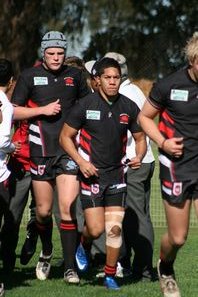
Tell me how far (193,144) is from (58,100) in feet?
6.95

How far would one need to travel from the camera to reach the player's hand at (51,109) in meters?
9.45

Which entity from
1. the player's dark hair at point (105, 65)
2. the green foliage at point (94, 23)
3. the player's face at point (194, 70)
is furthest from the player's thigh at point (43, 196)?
the green foliage at point (94, 23)

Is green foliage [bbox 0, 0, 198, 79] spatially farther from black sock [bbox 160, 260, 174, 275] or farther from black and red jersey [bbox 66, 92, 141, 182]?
black sock [bbox 160, 260, 174, 275]

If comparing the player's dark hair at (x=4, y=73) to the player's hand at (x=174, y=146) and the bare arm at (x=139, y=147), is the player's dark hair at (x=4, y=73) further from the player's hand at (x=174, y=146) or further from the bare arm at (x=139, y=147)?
the player's hand at (x=174, y=146)

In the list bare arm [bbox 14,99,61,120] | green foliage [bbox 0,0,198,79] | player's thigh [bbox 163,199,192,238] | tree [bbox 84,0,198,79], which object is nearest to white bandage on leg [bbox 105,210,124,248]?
player's thigh [bbox 163,199,192,238]

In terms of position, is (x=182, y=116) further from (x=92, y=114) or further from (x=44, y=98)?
(x=44, y=98)

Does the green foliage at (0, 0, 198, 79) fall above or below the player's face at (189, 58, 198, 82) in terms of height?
below

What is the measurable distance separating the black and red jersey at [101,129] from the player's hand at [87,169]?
16 centimetres

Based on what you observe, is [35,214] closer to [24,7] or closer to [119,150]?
[119,150]

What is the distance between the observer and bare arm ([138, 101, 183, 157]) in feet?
25.7

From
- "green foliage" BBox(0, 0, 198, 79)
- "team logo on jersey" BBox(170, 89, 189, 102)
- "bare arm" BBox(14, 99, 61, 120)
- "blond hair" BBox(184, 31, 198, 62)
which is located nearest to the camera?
"blond hair" BBox(184, 31, 198, 62)

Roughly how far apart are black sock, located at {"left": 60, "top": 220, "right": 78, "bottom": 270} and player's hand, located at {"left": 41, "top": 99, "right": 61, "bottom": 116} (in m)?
1.10

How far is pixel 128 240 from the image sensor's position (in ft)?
33.3

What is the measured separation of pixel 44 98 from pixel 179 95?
212cm
